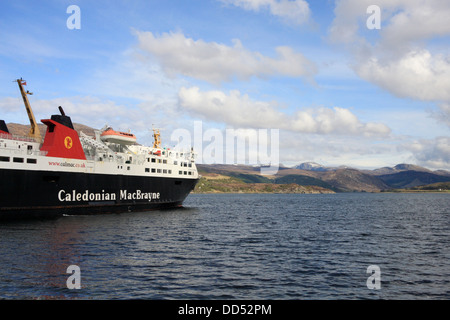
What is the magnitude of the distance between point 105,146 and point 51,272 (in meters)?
39.1

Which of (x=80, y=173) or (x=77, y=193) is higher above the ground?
(x=80, y=173)

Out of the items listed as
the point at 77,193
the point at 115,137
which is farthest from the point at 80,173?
the point at 115,137

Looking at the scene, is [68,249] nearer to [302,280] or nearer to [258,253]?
[258,253]

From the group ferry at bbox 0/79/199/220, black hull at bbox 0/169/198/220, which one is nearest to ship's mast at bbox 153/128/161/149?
ferry at bbox 0/79/199/220

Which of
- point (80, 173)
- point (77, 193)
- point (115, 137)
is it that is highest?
point (115, 137)

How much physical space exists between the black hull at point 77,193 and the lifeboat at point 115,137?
22.5 ft

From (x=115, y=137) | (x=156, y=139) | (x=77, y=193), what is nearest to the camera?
(x=77, y=193)

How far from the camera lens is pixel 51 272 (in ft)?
64.8

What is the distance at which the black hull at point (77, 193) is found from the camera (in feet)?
142

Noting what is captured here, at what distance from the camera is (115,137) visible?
5819 cm

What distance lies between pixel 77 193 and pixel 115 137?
1228 cm

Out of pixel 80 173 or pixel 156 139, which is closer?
pixel 80 173

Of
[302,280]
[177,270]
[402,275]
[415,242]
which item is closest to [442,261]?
[402,275]

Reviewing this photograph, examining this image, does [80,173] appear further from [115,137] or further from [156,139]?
[156,139]
